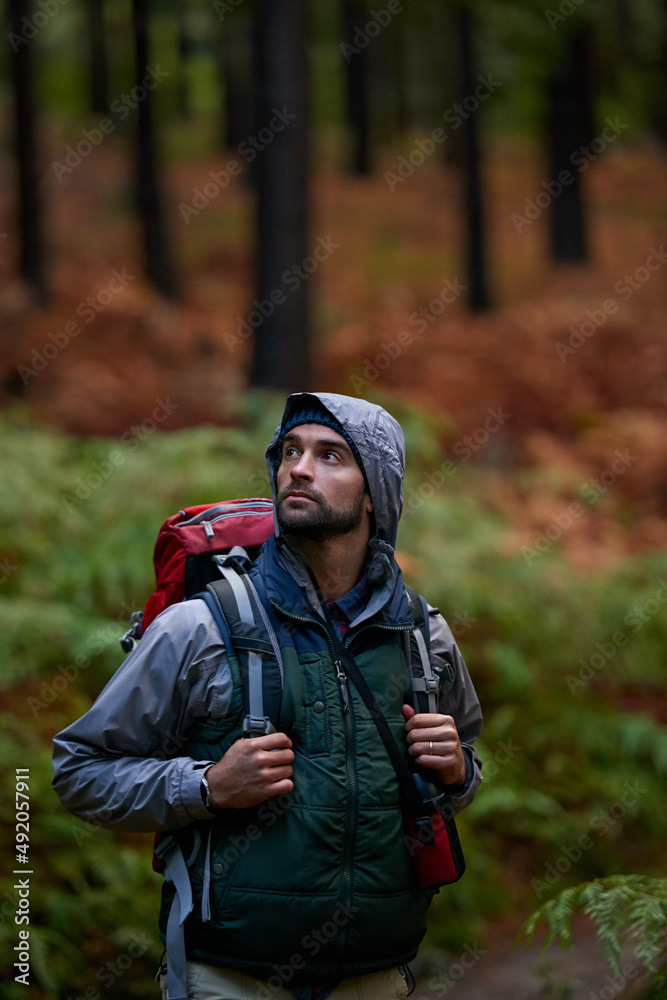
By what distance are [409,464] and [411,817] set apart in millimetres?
7701

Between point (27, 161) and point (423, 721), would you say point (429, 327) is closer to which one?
point (27, 161)

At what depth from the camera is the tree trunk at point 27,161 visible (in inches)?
549

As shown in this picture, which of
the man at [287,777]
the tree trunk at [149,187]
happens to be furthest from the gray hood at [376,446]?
the tree trunk at [149,187]

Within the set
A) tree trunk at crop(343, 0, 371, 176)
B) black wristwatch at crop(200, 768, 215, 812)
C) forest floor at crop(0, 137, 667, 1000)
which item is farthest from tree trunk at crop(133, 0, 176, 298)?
black wristwatch at crop(200, 768, 215, 812)

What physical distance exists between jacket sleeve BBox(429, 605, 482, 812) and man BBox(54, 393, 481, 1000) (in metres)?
0.09

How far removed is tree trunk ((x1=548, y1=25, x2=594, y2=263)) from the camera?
1759 cm

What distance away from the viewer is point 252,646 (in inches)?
104

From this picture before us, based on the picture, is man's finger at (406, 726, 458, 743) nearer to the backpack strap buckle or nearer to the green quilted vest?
the green quilted vest

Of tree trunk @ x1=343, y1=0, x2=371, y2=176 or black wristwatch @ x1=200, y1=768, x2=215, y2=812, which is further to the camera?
tree trunk @ x1=343, y1=0, x2=371, y2=176

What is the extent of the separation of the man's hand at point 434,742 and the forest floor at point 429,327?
7.09 meters

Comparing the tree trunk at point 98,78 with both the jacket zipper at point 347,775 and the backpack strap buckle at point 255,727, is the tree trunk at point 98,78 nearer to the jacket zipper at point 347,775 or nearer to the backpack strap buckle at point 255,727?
the jacket zipper at point 347,775

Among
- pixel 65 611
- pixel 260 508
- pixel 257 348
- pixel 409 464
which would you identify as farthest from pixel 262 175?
pixel 260 508

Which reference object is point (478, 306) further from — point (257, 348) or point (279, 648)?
point (279, 648)

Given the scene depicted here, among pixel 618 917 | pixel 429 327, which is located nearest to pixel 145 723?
pixel 618 917
